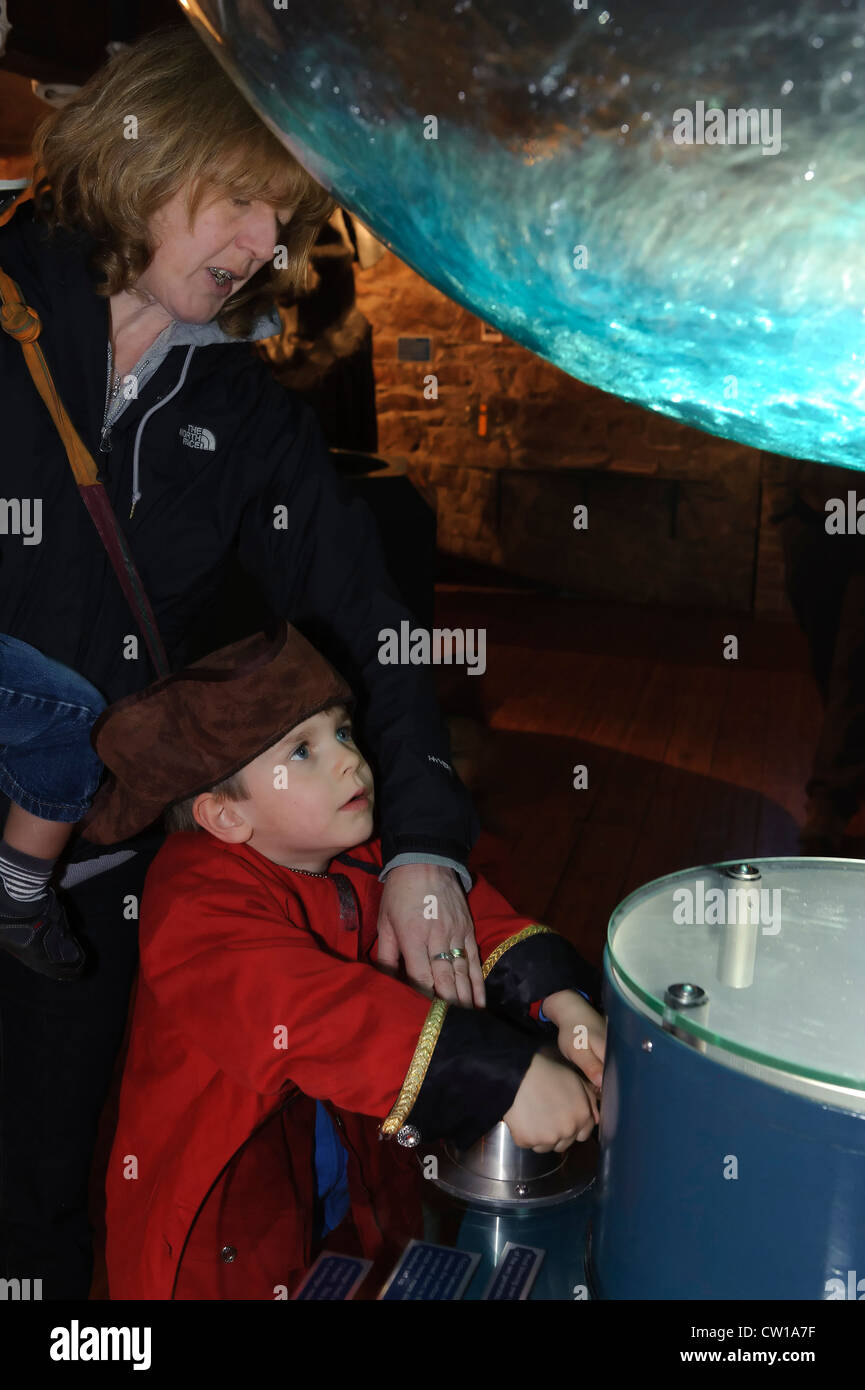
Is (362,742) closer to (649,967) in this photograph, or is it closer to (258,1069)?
(258,1069)

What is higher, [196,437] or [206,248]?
[206,248]

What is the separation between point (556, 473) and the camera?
6.73 meters

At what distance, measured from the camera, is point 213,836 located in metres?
1.29

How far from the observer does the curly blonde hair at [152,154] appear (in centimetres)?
102

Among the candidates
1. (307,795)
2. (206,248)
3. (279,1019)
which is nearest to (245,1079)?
(279,1019)

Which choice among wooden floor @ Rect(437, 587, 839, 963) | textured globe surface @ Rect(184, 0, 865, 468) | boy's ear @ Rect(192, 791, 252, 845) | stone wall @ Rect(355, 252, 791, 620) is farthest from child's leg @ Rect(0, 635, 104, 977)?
stone wall @ Rect(355, 252, 791, 620)

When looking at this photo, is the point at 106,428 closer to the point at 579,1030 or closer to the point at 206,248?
the point at 206,248

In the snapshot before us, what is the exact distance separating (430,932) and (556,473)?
5.83 metres

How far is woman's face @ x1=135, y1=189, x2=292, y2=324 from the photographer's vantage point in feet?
3.40

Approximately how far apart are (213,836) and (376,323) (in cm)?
604

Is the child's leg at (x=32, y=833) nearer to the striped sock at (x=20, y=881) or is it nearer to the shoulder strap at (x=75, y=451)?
the striped sock at (x=20, y=881)

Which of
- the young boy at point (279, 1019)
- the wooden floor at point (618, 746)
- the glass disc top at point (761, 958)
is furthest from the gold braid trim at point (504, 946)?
the wooden floor at point (618, 746)

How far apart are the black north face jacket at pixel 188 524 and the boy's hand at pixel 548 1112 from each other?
0.78 ft

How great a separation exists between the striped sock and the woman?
63mm
